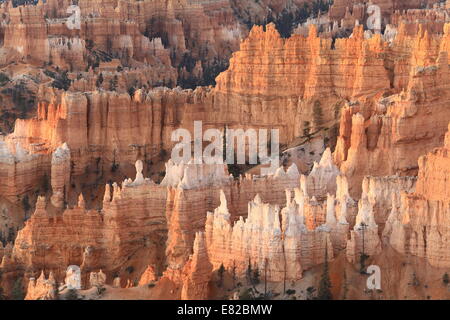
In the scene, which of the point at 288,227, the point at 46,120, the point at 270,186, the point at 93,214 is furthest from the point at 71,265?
the point at 46,120

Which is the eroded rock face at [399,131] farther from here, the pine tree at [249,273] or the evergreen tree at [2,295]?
the evergreen tree at [2,295]

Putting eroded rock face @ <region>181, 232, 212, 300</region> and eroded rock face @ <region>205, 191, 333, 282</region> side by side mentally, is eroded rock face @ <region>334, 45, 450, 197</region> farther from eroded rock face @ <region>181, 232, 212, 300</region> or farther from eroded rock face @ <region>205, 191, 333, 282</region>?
eroded rock face @ <region>181, 232, 212, 300</region>

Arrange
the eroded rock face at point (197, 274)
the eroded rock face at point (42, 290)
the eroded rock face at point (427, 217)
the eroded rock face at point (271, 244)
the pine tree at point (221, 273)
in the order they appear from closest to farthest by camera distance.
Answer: the eroded rock face at point (42, 290), the eroded rock face at point (427, 217), the eroded rock face at point (197, 274), the eroded rock face at point (271, 244), the pine tree at point (221, 273)

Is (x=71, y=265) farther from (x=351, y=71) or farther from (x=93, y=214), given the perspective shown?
(x=351, y=71)

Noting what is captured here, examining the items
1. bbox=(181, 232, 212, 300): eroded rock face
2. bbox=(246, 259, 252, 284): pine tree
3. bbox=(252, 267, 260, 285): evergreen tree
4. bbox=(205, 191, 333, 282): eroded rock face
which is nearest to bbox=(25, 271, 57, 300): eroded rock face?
bbox=(181, 232, 212, 300): eroded rock face

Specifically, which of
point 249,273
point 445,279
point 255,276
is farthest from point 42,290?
point 445,279

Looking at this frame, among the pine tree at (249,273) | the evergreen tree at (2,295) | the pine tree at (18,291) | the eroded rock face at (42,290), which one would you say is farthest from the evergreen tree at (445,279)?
the evergreen tree at (2,295)

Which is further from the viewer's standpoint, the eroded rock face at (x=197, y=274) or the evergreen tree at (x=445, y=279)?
the eroded rock face at (x=197, y=274)

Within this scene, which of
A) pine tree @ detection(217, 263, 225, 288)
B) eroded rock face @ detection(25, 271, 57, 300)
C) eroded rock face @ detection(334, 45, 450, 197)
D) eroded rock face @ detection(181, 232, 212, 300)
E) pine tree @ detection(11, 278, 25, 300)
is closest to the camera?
eroded rock face @ detection(25, 271, 57, 300)
